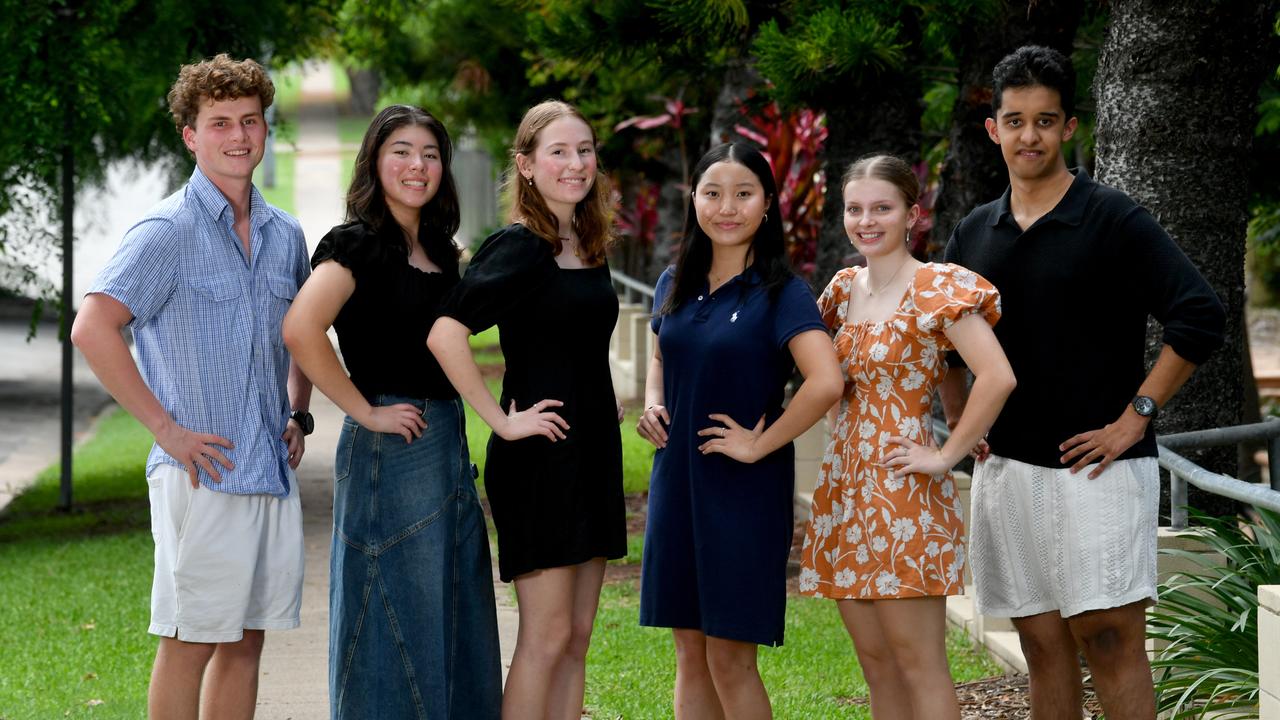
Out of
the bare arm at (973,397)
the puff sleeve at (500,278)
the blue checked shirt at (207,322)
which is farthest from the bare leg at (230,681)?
the bare arm at (973,397)

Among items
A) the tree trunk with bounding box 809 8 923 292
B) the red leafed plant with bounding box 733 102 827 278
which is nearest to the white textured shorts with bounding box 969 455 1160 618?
the tree trunk with bounding box 809 8 923 292

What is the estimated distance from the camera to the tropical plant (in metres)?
4.65

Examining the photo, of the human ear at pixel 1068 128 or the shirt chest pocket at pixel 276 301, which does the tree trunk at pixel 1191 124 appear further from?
the shirt chest pocket at pixel 276 301

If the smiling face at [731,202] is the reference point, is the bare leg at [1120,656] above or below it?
below

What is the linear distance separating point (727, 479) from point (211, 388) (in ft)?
4.58

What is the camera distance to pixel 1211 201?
552 cm

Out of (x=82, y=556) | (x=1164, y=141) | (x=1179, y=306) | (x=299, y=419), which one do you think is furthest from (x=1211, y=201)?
(x=82, y=556)

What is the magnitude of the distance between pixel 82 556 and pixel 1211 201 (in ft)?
22.8

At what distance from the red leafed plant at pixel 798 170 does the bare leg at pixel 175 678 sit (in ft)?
24.9

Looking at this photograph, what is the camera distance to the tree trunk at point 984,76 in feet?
23.7

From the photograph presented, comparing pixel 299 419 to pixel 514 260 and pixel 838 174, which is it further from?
pixel 838 174

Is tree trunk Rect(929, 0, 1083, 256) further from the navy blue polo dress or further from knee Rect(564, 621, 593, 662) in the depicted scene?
knee Rect(564, 621, 593, 662)

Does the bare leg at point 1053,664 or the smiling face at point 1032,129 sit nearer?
the smiling face at point 1032,129

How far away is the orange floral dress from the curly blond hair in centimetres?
175
